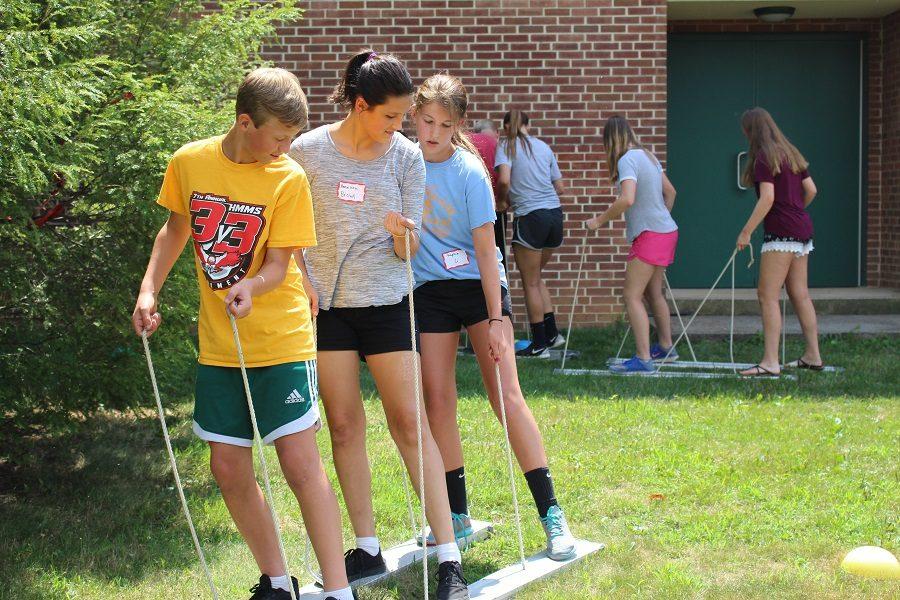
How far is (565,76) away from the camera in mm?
10383

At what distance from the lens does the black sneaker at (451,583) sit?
12.5 ft

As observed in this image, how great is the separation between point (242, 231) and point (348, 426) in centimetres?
90

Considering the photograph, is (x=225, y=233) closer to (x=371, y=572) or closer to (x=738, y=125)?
(x=371, y=572)

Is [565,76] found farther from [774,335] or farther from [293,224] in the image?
[293,224]

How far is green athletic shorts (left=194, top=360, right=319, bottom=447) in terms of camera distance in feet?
11.4

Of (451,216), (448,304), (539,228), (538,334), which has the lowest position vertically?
(538,334)

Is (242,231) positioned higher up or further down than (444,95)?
further down

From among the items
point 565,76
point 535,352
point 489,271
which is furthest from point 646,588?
point 565,76

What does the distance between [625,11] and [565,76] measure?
2.67ft

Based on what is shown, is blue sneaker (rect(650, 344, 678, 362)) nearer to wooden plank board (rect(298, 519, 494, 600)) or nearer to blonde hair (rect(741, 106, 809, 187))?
blonde hair (rect(741, 106, 809, 187))

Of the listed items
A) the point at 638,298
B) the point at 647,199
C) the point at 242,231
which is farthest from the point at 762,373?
the point at 242,231

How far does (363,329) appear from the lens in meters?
3.88

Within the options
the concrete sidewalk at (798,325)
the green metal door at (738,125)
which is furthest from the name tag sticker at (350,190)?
the green metal door at (738,125)

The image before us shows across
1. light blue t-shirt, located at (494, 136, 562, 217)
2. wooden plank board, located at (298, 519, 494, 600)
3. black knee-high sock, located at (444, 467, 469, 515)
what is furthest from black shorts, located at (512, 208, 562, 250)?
black knee-high sock, located at (444, 467, 469, 515)
